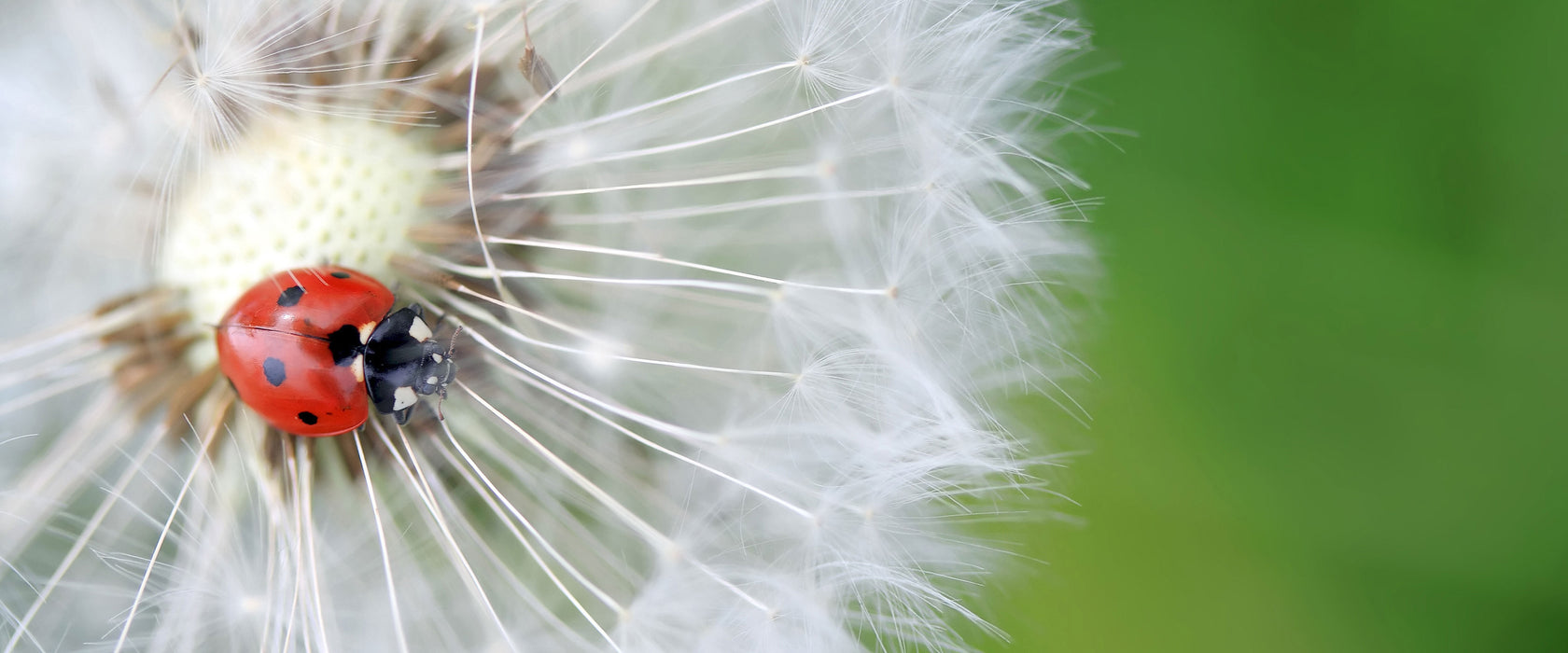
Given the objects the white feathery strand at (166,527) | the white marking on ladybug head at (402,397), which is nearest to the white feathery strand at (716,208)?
the white marking on ladybug head at (402,397)

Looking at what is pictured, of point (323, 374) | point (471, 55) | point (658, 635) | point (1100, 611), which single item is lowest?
point (1100, 611)

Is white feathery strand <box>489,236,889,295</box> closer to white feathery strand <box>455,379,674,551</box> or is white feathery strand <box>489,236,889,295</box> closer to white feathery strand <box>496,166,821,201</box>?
white feathery strand <box>496,166,821,201</box>

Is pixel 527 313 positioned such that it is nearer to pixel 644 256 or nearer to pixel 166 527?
pixel 644 256

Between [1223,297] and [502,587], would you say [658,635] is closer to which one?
[502,587]

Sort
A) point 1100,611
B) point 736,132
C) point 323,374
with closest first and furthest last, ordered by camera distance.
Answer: point 323,374 → point 736,132 → point 1100,611

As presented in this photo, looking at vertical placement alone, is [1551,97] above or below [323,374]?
above

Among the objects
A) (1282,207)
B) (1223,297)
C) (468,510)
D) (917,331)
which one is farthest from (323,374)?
(1282,207)

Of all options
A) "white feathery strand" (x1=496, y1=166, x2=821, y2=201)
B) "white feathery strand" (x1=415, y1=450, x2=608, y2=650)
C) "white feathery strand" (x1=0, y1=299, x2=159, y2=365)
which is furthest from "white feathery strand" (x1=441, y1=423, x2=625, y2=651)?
"white feathery strand" (x1=0, y1=299, x2=159, y2=365)
